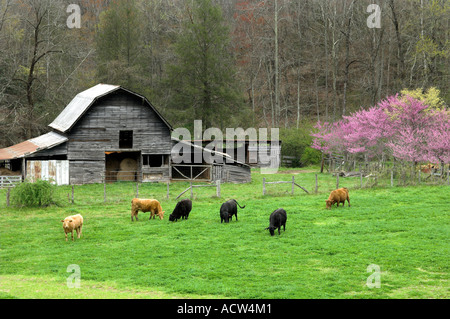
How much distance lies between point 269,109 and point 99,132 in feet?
127

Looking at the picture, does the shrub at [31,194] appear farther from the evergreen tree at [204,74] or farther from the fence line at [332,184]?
the evergreen tree at [204,74]

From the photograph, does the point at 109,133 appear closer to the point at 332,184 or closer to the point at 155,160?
the point at 155,160

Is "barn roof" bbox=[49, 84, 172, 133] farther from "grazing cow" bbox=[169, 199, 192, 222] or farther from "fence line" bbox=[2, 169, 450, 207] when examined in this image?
"grazing cow" bbox=[169, 199, 192, 222]

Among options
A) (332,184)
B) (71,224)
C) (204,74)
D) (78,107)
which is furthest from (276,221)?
(204,74)

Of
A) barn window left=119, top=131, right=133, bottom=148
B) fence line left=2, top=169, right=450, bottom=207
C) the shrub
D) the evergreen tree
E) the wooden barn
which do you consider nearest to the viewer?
the shrub

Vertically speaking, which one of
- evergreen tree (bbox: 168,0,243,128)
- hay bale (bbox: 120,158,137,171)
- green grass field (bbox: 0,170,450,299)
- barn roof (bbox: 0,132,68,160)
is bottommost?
green grass field (bbox: 0,170,450,299)

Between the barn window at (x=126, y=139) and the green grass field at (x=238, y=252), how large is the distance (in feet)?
49.6

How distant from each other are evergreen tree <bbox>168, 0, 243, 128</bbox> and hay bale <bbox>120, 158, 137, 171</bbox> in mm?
15187

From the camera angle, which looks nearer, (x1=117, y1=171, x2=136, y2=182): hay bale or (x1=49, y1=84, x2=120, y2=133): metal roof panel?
(x1=49, y1=84, x2=120, y2=133): metal roof panel

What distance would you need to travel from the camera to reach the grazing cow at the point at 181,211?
2031 centimetres

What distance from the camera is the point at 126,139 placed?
129 ft

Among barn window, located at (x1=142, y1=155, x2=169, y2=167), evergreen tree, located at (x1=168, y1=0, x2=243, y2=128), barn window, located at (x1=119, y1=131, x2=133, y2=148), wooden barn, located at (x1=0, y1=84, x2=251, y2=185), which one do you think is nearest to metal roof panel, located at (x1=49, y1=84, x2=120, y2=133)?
wooden barn, located at (x1=0, y1=84, x2=251, y2=185)

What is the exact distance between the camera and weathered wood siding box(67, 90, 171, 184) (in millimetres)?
36156

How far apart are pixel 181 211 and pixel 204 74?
3566cm
